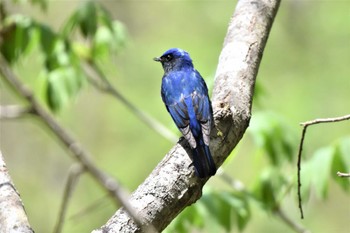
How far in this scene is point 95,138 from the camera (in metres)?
10.9

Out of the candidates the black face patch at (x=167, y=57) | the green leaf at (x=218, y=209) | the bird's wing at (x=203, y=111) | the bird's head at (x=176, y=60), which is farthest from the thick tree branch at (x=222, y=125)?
the black face patch at (x=167, y=57)

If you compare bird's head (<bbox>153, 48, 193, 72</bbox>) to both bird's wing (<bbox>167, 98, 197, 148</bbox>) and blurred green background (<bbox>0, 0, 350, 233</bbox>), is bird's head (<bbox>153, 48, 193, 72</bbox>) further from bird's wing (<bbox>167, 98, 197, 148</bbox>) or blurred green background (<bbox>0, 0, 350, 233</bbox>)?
blurred green background (<bbox>0, 0, 350, 233</bbox>)

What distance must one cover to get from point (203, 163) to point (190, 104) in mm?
1206

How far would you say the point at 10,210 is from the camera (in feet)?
6.97

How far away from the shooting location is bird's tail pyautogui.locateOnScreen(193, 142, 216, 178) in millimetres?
2355

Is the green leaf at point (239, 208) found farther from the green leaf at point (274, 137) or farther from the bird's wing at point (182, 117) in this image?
the bird's wing at point (182, 117)

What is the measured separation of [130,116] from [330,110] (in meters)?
3.07

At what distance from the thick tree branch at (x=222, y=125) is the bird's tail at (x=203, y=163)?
43 mm

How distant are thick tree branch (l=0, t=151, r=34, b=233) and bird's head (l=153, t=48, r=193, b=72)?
7.30ft

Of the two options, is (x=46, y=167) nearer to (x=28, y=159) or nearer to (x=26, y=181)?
(x=28, y=159)

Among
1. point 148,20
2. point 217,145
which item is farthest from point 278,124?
point 148,20

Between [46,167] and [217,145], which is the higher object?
[46,167]

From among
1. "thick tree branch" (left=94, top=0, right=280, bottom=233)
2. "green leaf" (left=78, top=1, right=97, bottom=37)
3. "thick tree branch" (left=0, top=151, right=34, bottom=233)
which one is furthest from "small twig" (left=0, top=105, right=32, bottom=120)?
"green leaf" (left=78, top=1, right=97, bottom=37)

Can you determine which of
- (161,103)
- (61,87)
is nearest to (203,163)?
(61,87)
